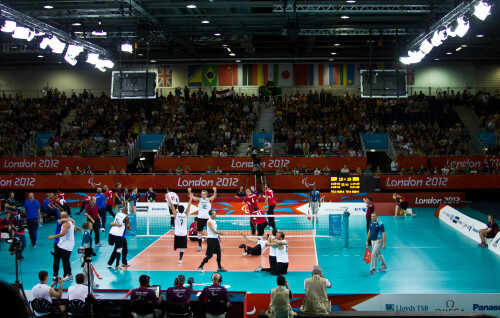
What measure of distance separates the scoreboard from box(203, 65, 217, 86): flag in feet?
62.2

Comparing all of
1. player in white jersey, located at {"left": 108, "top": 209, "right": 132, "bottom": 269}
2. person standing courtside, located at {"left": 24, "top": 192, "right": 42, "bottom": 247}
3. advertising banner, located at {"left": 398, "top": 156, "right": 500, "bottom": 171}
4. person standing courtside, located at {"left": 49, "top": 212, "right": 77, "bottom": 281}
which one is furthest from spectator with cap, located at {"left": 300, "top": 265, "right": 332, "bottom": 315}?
advertising banner, located at {"left": 398, "top": 156, "right": 500, "bottom": 171}

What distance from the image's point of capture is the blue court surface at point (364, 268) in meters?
13.5

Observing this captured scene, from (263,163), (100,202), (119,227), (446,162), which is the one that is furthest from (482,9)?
(263,163)

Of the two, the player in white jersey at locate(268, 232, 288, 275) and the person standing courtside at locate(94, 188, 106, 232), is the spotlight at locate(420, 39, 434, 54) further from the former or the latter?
the person standing courtside at locate(94, 188, 106, 232)

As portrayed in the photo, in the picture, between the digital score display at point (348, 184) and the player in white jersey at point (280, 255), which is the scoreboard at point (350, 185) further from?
the player in white jersey at point (280, 255)

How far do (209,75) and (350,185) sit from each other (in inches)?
794

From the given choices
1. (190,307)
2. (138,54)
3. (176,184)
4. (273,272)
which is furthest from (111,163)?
(190,307)

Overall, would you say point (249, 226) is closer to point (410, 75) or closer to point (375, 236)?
point (375, 236)

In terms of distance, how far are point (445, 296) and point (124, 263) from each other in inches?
371

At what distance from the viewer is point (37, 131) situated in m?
37.9

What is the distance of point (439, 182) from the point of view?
2950cm

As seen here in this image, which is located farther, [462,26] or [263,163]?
[263,163]

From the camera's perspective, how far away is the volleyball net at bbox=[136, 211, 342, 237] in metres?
20.2

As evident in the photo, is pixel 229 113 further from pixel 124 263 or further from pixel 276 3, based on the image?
pixel 124 263
